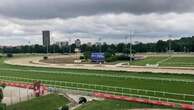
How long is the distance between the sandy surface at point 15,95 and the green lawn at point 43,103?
1383 mm

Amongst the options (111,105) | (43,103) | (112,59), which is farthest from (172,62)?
(111,105)

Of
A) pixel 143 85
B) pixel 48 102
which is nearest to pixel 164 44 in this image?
pixel 143 85

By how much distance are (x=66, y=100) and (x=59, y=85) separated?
10.3 meters

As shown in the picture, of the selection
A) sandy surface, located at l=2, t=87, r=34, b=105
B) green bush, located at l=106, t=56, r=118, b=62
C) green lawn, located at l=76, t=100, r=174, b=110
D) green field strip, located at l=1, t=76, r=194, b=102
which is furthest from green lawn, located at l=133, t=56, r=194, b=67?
green lawn, located at l=76, t=100, r=174, b=110

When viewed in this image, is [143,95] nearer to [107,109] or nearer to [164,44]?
[107,109]

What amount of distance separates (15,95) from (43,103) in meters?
6.18

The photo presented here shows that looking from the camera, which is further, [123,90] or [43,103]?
[123,90]

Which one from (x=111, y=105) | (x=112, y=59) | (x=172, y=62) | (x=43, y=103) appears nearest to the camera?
(x=111, y=105)

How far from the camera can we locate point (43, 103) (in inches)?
1479

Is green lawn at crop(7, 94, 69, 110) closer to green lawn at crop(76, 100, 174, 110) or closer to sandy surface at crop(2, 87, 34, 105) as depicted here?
sandy surface at crop(2, 87, 34, 105)

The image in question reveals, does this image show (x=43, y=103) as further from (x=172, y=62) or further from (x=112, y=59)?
(x=112, y=59)

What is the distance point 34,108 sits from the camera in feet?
117

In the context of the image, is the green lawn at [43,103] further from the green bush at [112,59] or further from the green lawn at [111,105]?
the green bush at [112,59]

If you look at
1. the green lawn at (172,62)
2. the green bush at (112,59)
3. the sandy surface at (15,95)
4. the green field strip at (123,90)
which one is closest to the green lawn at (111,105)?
the green field strip at (123,90)
